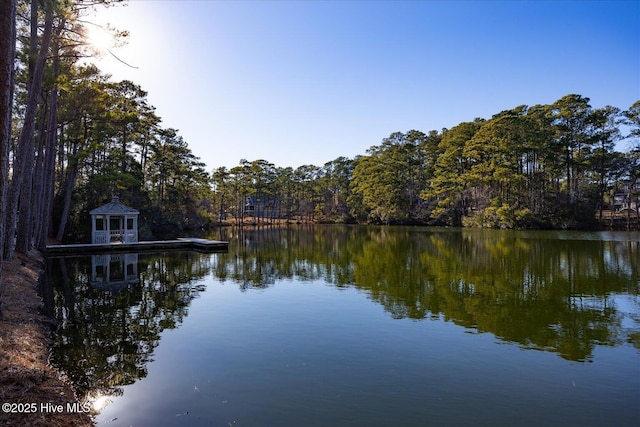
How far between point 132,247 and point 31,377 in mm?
18163

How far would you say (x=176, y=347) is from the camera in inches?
251

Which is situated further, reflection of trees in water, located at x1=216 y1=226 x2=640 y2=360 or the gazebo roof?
the gazebo roof

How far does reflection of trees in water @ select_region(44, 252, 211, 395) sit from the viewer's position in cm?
533

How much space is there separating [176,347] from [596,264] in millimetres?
15815

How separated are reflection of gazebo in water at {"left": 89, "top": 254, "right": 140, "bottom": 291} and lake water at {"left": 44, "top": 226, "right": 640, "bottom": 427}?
0.18m

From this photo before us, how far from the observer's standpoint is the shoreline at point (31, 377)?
350 centimetres

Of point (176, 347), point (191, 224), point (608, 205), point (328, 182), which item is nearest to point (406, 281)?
point (176, 347)

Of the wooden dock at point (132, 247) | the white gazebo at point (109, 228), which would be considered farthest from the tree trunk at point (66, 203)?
the wooden dock at point (132, 247)

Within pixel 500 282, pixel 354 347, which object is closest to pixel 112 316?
pixel 354 347

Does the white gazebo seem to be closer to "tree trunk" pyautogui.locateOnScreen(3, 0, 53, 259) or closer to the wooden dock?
the wooden dock

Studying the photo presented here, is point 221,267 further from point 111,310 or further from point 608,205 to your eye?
point 608,205

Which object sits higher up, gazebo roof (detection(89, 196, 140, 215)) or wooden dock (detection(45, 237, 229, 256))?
gazebo roof (detection(89, 196, 140, 215))

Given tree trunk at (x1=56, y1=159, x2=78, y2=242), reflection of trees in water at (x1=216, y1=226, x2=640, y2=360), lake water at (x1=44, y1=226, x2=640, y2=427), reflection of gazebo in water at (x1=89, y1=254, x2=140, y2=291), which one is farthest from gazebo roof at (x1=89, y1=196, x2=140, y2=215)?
lake water at (x1=44, y1=226, x2=640, y2=427)

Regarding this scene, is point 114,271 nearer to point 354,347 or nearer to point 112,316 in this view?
point 112,316
